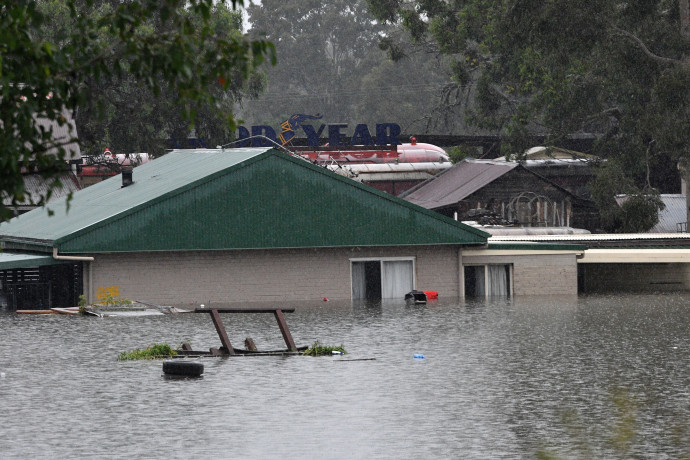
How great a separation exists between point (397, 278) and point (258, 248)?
7.18 meters

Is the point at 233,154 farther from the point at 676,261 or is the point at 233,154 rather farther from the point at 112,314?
the point at 676,261

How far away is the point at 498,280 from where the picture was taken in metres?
61.3

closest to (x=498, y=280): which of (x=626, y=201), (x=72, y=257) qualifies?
(x=626, y=201)

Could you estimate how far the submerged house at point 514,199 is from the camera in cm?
7725

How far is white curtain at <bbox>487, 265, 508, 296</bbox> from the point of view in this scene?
201 feet

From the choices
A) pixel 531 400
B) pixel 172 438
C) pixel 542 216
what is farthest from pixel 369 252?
pixel 172 438

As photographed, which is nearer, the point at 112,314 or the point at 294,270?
the point at 112,314

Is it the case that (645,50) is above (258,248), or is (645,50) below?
above

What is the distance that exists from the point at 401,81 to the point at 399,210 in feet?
329

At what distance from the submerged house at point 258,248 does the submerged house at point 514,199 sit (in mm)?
15196

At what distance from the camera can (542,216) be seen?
7825 cm

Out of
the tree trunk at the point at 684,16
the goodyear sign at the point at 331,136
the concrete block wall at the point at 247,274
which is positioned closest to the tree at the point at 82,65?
the concrete block wall at the point at 247,274

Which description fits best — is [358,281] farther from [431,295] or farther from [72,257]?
[72,257]

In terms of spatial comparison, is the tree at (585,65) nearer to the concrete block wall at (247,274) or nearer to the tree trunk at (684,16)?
the tree trunk at (684,16)
